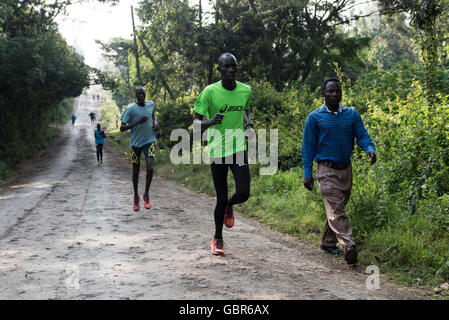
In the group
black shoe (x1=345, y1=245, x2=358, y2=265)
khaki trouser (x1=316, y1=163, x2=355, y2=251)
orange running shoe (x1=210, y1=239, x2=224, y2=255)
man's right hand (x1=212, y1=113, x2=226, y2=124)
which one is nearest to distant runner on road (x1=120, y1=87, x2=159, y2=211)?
orange running shoe (x1=210, y1=239, x2=224, y2=255)

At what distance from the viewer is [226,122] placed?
483cm

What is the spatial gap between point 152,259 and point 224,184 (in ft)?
4.08

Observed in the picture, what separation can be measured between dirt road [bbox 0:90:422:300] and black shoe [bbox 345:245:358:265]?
11 centimetres

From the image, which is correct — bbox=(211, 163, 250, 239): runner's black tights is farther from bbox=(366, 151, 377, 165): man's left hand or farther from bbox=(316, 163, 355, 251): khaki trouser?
bbox=(366, 151, 377, 165): man's left hand

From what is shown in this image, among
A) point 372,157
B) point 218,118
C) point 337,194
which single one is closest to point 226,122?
point 218,118

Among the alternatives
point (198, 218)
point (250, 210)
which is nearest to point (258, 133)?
point (250, 210)

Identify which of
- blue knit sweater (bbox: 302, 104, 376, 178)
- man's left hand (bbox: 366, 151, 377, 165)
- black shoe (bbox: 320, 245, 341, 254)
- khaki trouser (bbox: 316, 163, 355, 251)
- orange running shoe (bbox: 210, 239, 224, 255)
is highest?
blue knit sweater (bbox: 302, 104, 376, 178)

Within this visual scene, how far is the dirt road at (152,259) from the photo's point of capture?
12.7 feet

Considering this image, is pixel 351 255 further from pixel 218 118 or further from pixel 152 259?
pixel 152 259

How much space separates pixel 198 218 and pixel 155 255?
9.13 ft

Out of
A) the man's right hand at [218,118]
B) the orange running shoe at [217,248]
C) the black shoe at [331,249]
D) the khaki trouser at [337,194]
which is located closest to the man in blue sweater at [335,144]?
the khaki trouser at [337,194]

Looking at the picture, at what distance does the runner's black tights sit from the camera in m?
4.87
